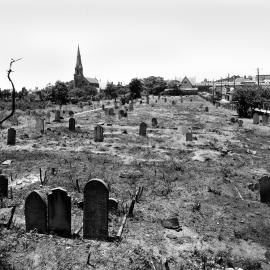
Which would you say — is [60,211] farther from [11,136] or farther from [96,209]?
[11,136]

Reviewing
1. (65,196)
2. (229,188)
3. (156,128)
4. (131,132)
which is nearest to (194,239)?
(65,196)

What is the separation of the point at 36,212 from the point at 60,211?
0.61 metres

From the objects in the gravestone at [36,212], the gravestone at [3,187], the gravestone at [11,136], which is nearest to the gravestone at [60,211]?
the gravestone at [36,212]

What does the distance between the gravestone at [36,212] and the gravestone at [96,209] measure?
3.53 feet

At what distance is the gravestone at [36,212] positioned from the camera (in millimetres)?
8055

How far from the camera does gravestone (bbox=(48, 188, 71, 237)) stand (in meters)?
8.01

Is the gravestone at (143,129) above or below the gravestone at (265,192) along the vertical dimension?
above

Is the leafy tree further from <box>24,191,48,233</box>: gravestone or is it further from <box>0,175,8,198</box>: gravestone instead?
<box>24,191,48,233</box>: gravestone

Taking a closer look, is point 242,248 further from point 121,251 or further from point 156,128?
point 156,128

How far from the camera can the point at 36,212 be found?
8.06 m

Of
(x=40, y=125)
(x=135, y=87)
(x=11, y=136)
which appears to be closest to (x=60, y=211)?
(x=11, y=136)

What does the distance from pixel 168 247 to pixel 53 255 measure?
103 inches

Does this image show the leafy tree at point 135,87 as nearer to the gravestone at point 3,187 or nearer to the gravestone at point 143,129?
the gravestone at point 143,129

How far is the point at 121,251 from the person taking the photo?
7.34 m
